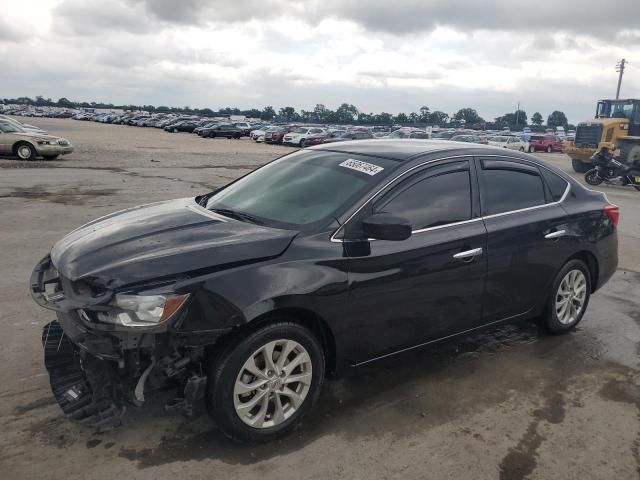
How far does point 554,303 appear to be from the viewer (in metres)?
4.76

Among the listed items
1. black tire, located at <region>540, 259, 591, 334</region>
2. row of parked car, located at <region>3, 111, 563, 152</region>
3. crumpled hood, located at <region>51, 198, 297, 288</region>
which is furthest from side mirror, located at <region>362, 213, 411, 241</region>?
row of parked car, located at <region>3, 111, 563, 152</region>

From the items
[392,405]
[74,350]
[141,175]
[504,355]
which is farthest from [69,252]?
[141,175]

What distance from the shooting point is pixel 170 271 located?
9.65ft

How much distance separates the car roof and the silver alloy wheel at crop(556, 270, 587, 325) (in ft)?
3.67

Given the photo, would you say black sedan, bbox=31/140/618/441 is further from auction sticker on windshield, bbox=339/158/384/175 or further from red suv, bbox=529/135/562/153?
red suv, bbox=529/135/562/153

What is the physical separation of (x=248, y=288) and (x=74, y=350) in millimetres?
1199

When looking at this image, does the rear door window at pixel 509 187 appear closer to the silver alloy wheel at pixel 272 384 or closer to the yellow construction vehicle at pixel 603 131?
the silver alloy wheel at pixel 272 384

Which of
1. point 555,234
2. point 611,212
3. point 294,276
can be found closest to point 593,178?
point 611,212

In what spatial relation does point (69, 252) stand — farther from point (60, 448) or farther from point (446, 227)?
point (446, 227)

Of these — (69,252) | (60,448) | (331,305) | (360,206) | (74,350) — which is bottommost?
(60,448)

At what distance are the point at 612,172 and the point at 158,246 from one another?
18330mm

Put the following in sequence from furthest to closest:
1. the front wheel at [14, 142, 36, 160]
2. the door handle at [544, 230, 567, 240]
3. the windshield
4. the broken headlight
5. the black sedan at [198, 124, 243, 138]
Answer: the black sedan at [198, 124, 243, 138]
the front wheel at [14, 142, 36, 160]
the door handle at [544, 230, 567, 240]
the windshield
the broken headlight

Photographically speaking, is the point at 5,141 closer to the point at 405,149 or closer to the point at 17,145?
the point at 17,145

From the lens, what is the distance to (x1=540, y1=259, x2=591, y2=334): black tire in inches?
186
